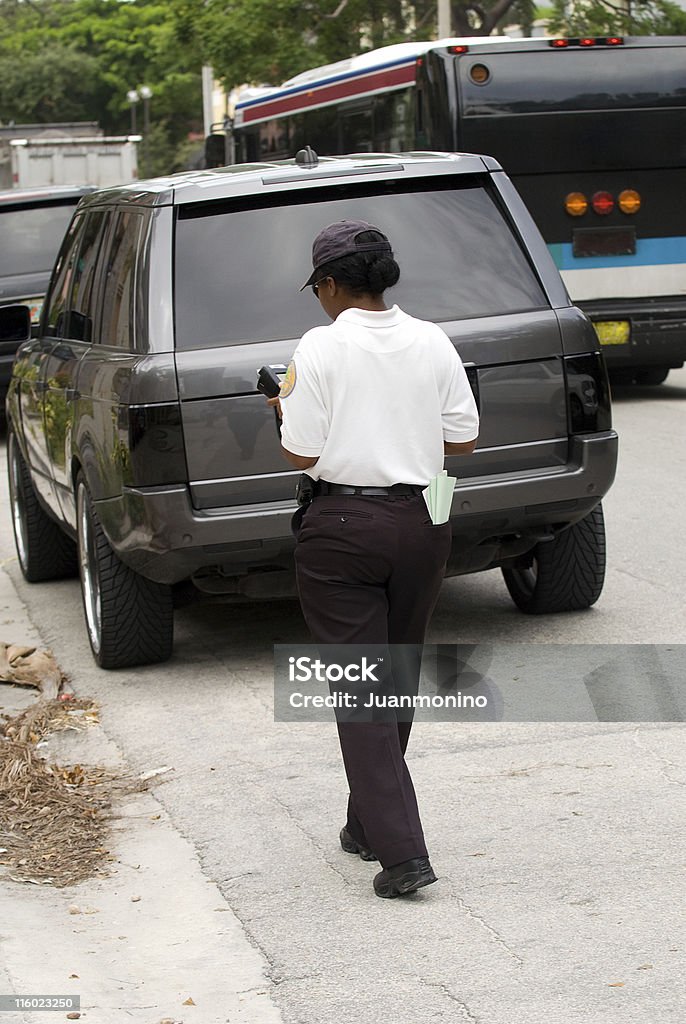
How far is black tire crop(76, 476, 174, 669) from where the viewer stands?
6613mm

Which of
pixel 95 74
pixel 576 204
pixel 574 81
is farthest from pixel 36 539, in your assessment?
pixel 95 74

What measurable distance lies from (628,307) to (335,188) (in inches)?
299

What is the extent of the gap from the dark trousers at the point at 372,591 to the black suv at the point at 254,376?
1808mm

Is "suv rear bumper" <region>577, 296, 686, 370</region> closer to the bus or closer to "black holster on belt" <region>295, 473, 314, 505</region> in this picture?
the bus

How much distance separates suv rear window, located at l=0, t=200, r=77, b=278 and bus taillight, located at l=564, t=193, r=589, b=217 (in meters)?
4.07

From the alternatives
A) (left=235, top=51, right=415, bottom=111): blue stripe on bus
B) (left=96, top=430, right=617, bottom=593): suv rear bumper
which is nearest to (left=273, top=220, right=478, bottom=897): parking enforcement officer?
(left=96, top=430, right=617, bottom=593): suv rear bumper

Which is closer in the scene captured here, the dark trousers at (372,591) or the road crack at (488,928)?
the road crack at (488,928)

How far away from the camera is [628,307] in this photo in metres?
13.8

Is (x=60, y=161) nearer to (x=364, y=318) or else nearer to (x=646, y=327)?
(x=646, y=327)

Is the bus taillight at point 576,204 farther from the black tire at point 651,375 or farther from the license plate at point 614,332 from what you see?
the black tire at point 651,375

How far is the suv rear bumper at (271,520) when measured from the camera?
6.12 meters

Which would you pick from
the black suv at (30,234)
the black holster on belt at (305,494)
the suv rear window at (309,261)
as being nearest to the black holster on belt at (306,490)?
the black holster on belt at (305,494)

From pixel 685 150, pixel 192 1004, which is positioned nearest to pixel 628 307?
pixel 685 150

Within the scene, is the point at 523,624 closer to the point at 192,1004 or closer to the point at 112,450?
the point at 112,450
